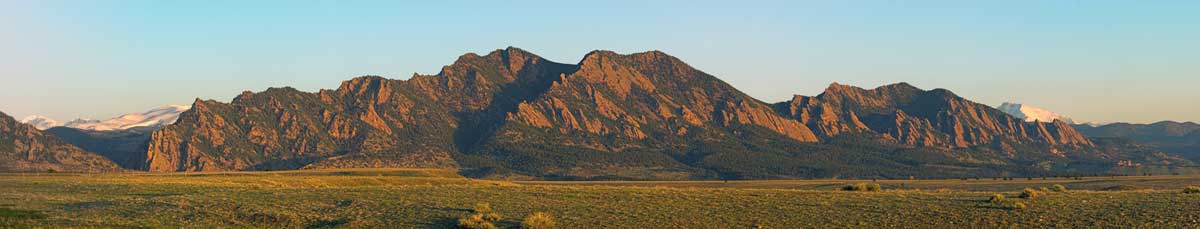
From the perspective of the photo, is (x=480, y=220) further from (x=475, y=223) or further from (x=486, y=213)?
(x=486, y=213)

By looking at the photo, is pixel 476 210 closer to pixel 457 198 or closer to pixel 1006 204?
pixel 457 198

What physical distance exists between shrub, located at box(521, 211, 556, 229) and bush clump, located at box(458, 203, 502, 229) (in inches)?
61.2

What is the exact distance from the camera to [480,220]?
42.5 metres

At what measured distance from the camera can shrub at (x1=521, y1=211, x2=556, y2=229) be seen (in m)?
41.4

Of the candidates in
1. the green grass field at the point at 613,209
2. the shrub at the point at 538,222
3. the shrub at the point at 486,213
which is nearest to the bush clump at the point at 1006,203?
the green grass field at the point at 613,209

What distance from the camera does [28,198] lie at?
194 feet

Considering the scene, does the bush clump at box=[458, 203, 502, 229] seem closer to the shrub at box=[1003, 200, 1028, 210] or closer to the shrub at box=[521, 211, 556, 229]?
the shrub at box=[521, 211, 556, 229]

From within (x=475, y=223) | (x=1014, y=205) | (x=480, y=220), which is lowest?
(x=475, y=223)

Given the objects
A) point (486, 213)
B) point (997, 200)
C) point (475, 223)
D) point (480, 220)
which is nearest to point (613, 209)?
point (486, 213)

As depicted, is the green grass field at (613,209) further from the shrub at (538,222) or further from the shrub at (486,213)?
→ the shrub at (538,222)

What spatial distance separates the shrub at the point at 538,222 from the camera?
41.4m

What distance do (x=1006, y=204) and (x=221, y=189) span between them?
5318cm

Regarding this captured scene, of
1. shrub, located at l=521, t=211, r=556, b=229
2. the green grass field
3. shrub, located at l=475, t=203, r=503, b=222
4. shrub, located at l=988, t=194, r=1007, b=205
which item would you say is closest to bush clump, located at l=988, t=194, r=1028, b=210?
shrub, located at l=988, t=194, r=1007, b=205

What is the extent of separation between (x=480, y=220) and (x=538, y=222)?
277 centimetres
